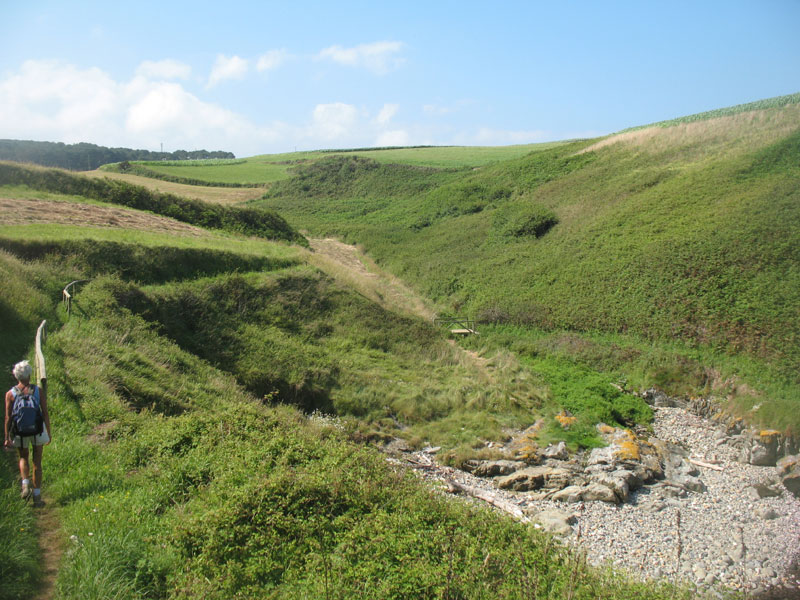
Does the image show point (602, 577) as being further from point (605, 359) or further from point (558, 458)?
point (605, 359)

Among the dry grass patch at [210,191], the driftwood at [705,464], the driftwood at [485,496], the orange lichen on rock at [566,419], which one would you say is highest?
the dry grass patch at [210,191]

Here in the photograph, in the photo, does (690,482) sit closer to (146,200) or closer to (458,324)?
(458,324)

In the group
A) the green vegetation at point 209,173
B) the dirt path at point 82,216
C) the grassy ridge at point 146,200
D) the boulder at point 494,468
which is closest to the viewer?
the boulder at point 494,468

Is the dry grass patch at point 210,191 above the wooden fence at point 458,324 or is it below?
above

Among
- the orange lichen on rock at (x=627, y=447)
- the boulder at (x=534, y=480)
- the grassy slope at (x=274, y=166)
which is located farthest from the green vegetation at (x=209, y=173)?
the boulder at (x=534, y=480)

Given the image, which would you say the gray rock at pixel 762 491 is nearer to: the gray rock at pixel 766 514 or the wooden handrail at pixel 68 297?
the gray rock at pixel 766 514

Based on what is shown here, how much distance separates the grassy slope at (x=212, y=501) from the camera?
18.1 ft

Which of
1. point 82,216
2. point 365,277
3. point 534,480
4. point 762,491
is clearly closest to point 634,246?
point 365,277

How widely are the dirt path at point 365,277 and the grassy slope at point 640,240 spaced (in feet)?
4.01

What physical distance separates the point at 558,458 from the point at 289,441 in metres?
8.19

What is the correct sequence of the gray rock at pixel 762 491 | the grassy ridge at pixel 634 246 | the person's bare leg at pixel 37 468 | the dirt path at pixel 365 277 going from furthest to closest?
the dirt path at pixel 365 277 < the grassy ridge at pixel 634 246 < the gray rock at pixel 762 491 < the person's bare leg at pixel 37 468

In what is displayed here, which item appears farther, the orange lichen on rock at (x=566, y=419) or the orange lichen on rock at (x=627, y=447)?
the orange lichen on rock at (x=566, y=419)

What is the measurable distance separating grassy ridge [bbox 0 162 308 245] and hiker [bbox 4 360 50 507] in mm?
21707

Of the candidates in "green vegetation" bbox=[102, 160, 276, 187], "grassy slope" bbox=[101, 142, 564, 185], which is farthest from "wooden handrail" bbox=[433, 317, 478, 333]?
"green vegetation" bbox=[102, 160, 276, 187]
